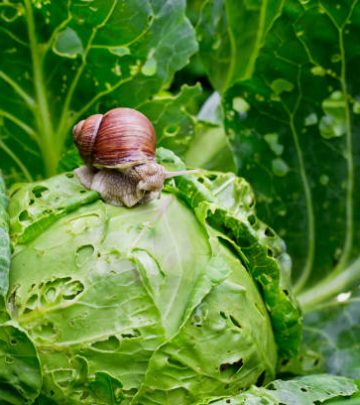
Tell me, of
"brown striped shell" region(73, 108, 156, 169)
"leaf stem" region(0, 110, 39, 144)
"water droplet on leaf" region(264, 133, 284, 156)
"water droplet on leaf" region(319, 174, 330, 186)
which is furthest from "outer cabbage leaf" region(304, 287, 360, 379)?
"leaf stem" region(0, 110, 39, 144)

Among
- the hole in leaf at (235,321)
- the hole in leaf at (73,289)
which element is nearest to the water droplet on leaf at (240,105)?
the hole in leaf at (235,321)

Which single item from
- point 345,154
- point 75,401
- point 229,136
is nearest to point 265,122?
point 229,136

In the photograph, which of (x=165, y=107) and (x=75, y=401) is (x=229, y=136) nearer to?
(x=165, y=107)

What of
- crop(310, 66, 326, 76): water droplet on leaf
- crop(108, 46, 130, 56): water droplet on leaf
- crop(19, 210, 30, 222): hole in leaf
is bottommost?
crop(19, 210, 30, 222): hole in leaf

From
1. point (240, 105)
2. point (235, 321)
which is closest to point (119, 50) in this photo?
point (240, 105)

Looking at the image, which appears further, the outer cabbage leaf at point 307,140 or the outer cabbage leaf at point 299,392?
the outer cabbage leaf at point 307,140

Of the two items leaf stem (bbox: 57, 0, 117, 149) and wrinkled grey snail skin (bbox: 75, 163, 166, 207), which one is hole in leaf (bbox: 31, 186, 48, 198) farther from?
leaf stem (bbox: 57, 0, 117, 149)

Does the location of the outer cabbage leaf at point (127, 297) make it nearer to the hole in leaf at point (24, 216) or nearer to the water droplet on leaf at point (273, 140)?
the hole in leaf at point (24, 216)
